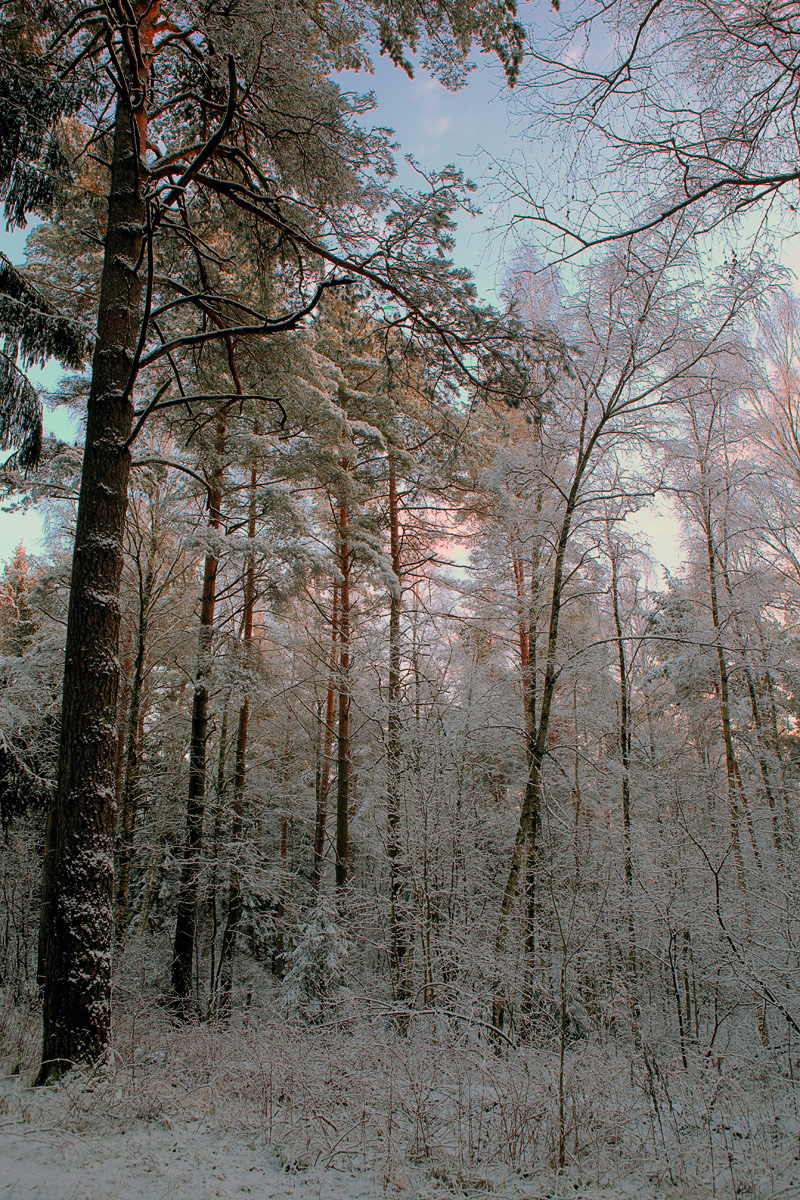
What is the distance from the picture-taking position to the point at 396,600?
404 inches

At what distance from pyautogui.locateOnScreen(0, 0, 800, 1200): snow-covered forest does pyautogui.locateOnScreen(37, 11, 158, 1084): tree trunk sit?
2 centimetres

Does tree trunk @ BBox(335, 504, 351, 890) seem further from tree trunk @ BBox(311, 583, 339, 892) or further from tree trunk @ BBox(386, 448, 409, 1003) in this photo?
tree trunk @ BBox(386, 448, 409, 1003)

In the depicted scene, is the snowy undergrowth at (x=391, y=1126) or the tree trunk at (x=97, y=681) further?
the tree trunk at (x=97, y=681)

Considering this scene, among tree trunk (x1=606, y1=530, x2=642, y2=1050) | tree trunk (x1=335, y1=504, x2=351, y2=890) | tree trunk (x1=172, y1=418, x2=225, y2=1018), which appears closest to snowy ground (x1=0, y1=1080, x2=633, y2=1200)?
tree trunk (x1=606, y1=530, x2=642, y2=1050)

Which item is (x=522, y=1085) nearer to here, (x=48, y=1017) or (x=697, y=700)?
(x=48, y=1017)

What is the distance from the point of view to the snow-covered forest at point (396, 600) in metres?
3.10

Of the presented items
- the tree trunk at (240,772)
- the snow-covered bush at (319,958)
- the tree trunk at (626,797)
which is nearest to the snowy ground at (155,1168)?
the tree trunk at (626,797)

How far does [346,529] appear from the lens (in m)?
10.8

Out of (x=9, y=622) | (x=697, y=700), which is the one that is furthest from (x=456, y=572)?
(x=9, y=622)

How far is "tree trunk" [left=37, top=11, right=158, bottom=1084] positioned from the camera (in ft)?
10.9

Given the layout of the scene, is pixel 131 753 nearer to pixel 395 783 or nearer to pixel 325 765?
pixel 395 783

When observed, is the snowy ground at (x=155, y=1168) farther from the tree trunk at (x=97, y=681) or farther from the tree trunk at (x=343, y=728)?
the tree trunk at (x=343, y=728)

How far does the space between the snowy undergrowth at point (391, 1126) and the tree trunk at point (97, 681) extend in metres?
0.41

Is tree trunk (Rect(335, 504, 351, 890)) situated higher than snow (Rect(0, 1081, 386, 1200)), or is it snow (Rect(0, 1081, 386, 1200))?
tree trunk (Rect(335, 504, 351, 890))
